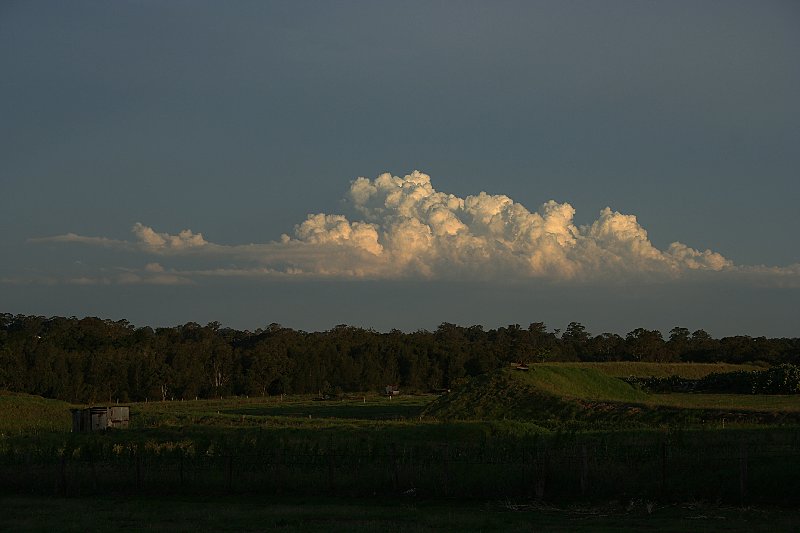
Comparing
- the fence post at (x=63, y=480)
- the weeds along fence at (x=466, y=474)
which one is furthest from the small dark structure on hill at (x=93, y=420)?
the fence post at (x=63, y=480)

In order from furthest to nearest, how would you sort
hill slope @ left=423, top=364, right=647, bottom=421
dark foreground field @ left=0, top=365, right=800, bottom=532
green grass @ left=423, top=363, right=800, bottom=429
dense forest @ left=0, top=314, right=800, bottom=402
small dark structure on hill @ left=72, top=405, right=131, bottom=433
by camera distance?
1. dense forest @ left=0, top=314, right=800, bottom=402
2. hill slope @ left=423, top=364, right=647, bottom=421
3. small dark structure on hill @ left=72, top=405, right=131, bottom=433
4. green grass @ left=423, top=363, right=800, bottom=429
5. dark foreground field @ left=0, top=365, right=800, bottom=532

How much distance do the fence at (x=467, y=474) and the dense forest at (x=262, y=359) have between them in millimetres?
82344

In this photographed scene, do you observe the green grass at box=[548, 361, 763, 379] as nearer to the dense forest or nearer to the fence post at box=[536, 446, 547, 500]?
the dense forest

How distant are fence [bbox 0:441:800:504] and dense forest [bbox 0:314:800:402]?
8234 cm

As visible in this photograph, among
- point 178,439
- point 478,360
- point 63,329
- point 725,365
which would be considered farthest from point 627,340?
point 178,439

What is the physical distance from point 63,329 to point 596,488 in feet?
431

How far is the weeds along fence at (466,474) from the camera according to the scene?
2578cm

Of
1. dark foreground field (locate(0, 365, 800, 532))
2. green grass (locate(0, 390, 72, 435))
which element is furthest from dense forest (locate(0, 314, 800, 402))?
dark foreground field (locate(0, 365, 800, 532))

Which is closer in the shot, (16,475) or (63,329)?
(16,475)

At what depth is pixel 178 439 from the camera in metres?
43.9

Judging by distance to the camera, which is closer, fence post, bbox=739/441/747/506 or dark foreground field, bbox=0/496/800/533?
dark foreground field, bbox=0/496/800/533

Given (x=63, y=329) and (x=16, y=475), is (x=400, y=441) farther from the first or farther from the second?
(x=63, y=329)

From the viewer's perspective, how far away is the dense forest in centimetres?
11600

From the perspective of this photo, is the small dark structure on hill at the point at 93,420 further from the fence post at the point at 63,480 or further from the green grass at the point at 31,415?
the fence post at the point at 63,480
